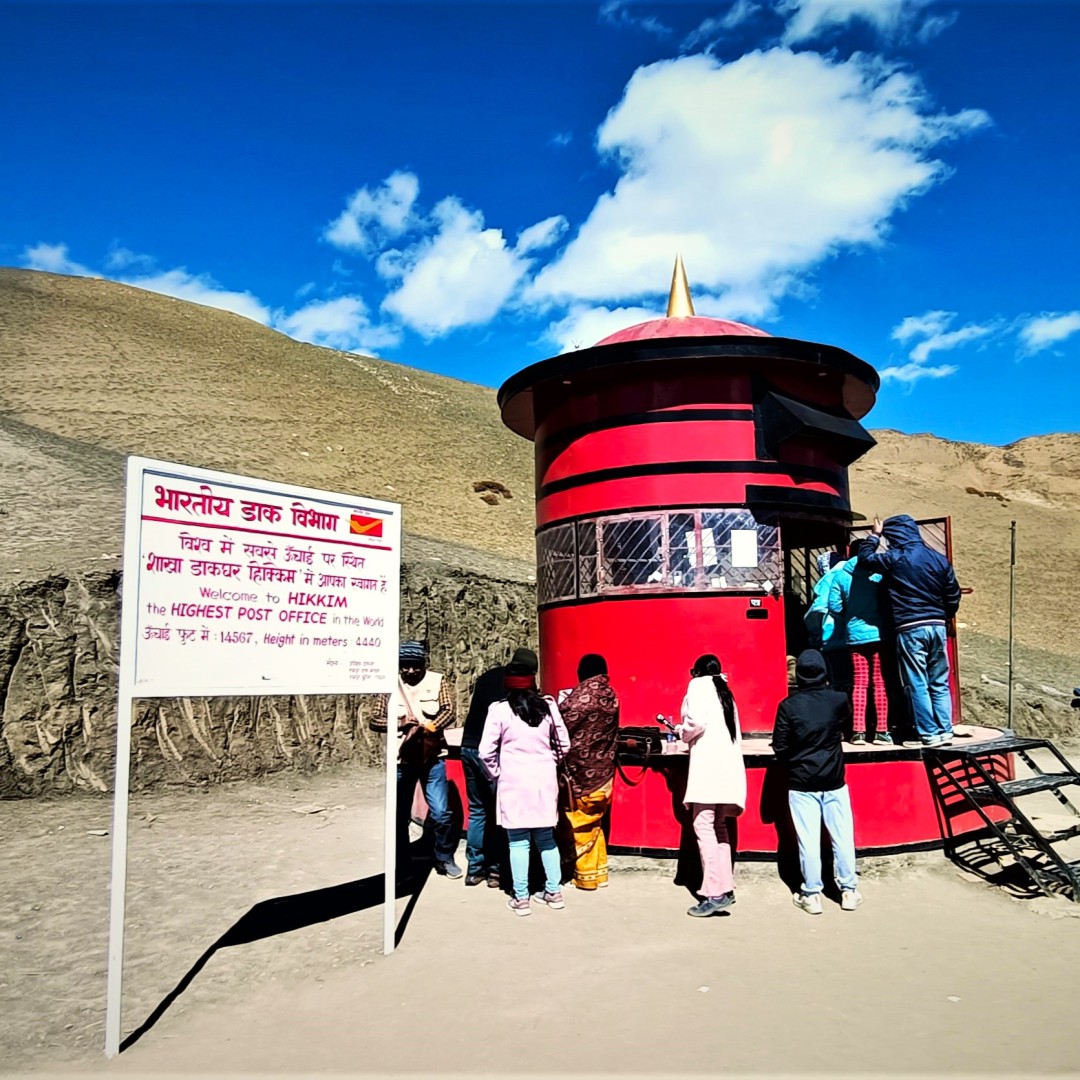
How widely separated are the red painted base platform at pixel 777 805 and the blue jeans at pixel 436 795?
4.44 ft

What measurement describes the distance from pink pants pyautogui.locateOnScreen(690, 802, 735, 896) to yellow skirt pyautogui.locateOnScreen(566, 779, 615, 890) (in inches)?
29.4

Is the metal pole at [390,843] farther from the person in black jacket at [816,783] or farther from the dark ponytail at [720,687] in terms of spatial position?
the person in black jacket at [816,783]

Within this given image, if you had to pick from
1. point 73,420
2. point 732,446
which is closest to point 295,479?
point 73,420

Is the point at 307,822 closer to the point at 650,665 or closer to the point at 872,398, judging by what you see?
the point at 650,665

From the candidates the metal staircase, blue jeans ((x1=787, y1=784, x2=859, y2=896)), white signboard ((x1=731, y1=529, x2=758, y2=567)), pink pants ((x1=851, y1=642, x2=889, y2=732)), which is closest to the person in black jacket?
blue jeans ((x1=787, y1=784, x2=859, y2=896))

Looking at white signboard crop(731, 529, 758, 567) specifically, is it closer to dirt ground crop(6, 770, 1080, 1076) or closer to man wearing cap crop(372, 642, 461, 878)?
dirt ground crop(6, 770, 1080, 1076)

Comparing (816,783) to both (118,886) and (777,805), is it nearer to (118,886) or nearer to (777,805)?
(777,805)

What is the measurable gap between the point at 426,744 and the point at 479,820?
2.45ft

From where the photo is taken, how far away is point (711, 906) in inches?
241

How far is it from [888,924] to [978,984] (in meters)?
1.05

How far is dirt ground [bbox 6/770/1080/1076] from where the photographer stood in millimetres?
4004

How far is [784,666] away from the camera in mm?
8227

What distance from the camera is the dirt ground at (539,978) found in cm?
400

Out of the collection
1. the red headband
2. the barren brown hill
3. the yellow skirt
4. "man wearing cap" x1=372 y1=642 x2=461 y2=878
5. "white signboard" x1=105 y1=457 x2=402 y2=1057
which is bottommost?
the yellow skirt
